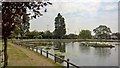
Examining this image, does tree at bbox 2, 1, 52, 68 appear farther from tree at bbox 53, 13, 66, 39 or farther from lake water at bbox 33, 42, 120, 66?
tree at bbox 53, 13, 66, 39

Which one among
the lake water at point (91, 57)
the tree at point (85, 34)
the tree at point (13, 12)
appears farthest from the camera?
the tree at point (85, 34)

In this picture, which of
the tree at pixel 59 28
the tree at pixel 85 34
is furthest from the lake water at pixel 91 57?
the tree at pixel 85 34

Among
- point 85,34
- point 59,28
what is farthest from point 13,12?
point 85,34

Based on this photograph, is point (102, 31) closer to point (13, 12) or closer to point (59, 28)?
point (59, 28)

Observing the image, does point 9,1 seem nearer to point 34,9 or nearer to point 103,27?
point 34,9

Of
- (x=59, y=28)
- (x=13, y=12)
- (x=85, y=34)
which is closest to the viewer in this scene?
(x=13, y=12)

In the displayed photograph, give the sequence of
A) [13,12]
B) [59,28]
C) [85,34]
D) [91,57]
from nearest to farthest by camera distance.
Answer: [13,12], [91,57], [59,28], [85,34]

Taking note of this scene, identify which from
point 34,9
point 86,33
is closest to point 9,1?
point 34,9

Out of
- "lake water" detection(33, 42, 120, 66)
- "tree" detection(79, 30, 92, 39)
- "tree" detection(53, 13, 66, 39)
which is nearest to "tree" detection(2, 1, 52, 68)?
"lake water" detection(33, 42, 120, 66)

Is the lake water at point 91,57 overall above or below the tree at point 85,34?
below

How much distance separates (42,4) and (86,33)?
112 m

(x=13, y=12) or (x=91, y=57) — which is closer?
(x=13, y=12)

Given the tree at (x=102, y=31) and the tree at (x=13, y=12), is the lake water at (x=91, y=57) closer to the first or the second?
the tree at (x=13, y=12)

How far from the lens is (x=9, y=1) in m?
6.28
